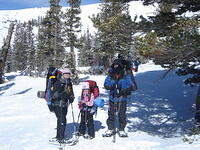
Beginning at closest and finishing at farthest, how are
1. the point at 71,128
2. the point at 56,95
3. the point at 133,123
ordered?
the point at 56,95 < the point at 71,128 < the point at 133,123

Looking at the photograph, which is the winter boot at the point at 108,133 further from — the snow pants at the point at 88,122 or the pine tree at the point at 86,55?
the pine tree at the point at 86,55

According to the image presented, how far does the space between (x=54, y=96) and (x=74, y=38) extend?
3014cm

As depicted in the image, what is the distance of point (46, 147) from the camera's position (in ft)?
32.4

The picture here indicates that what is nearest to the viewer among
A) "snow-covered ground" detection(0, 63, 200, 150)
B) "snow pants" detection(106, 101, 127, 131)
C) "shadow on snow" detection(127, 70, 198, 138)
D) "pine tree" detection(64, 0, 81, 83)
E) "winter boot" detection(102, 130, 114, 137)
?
"snow-covered ground" detection(0, 63, 200, 150)

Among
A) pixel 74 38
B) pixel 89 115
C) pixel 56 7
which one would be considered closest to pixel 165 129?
pixel 89 115

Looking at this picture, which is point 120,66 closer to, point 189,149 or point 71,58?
point 189,149

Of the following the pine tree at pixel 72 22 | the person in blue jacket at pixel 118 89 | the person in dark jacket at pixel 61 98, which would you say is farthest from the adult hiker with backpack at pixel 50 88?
the pine tree at pixel 72 22

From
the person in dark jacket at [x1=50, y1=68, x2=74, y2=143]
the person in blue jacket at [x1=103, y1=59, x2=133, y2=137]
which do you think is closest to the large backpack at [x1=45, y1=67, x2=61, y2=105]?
the person in dark jacket at [x1=50, y1=68, x2=74, y2=143]

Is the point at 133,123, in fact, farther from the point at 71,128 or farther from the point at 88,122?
the point at 88,122

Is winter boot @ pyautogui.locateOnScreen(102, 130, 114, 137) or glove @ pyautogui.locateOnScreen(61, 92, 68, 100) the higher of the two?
glove @ pyautogui.locateOnScreen(61, 92, 68, 100)

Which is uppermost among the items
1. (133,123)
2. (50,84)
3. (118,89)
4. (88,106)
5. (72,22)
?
(72,22)

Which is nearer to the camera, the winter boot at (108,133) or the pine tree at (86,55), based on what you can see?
the winter boot at (108,133)

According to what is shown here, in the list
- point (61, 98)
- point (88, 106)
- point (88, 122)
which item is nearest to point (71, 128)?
point (88, 122)

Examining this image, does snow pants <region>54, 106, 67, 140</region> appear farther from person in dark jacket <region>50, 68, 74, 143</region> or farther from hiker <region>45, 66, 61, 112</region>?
hiker <region>45, 66, 61, 112</region>
